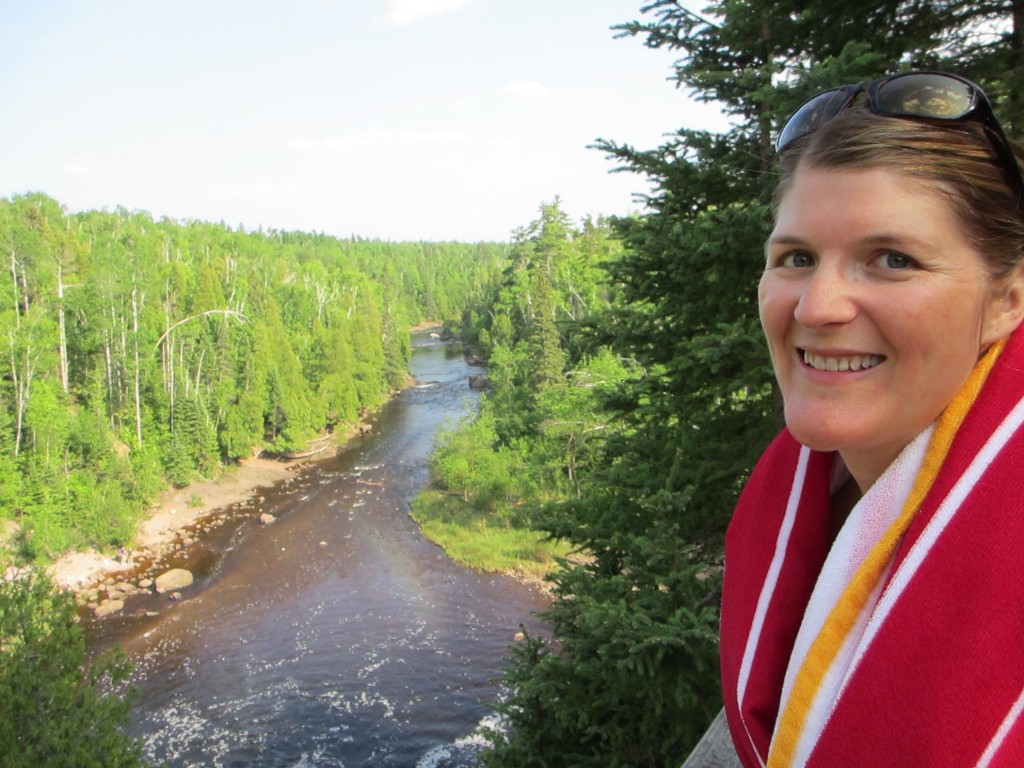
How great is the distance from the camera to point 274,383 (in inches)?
1646

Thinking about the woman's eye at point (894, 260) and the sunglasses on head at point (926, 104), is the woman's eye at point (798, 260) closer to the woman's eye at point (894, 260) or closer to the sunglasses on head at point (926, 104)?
the woman's eye at point (894, 260)

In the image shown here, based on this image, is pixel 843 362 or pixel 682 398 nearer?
pixel 843 362

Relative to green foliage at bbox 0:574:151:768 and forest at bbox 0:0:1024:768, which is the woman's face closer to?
forest at bbox 0:0:1024:768

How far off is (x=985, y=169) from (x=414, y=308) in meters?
103

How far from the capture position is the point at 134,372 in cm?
3875

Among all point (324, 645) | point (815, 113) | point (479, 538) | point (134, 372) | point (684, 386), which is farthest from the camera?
point (134, 372)

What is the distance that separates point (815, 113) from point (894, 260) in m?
0.36

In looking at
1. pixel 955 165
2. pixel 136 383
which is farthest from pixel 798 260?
pixel 136 383

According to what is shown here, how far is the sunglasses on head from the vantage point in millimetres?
1029

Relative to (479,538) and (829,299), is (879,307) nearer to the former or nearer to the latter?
(829,299)

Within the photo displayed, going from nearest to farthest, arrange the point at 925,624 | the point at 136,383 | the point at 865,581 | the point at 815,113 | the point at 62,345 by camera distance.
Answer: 1. the point at 925,624
2. the point at 865,581
3. the point at 815,113
4. the point at 62,345
5. the point at 136,383

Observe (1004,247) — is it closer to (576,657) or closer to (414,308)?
(576,657)

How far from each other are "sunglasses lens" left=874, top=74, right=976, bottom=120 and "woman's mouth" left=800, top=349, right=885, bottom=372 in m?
0.36

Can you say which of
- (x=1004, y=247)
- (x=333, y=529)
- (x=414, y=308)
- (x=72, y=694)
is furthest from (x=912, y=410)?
(x=414, y=308)
